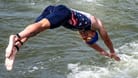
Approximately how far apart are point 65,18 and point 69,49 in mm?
2743

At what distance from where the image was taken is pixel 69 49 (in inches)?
364

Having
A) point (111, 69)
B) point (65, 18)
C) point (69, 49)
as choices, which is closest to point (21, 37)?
point (65, 18)

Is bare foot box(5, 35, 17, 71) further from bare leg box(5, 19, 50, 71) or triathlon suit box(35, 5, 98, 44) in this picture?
triathlon suit box(35, 5, 98, 44)

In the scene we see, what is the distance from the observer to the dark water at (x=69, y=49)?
26.6ft

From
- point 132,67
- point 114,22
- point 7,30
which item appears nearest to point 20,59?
point 7,30

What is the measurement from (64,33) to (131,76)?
2833mm

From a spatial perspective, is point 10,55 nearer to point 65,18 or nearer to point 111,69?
point 65,18

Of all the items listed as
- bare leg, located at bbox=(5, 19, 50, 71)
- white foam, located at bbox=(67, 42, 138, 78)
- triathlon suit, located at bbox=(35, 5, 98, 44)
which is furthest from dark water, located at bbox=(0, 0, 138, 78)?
bare leg, located at bbox=(5, 19, 50, 71)

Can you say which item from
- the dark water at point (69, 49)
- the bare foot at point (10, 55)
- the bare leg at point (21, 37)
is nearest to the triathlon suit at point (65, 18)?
the bare leg at point (21, 37)

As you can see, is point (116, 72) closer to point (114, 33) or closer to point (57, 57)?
point (57, 57)

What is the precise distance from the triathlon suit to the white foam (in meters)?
1.36

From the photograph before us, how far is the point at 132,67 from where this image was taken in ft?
27.5

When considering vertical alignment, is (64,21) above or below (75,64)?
above

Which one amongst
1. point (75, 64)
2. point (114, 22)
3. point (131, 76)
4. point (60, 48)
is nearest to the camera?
point (131, 76)
